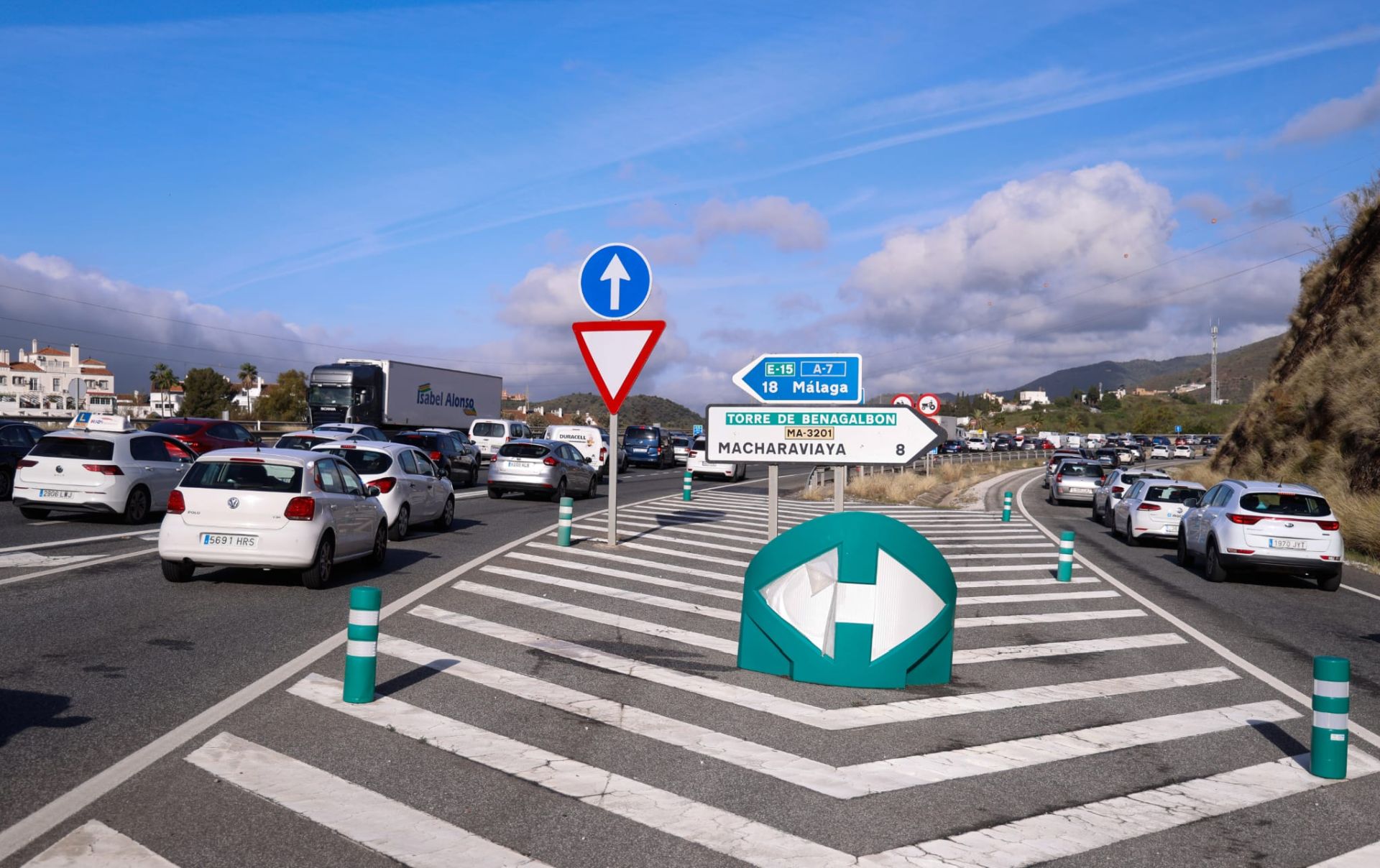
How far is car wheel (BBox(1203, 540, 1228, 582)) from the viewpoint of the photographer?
16781 mm

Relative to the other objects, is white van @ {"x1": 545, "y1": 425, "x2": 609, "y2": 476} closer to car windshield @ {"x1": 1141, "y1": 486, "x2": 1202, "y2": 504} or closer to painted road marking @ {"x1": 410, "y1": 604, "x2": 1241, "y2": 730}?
car windshield @ {"x1": 1141, "y1": 486, "x2": 1202, "y2": 504}

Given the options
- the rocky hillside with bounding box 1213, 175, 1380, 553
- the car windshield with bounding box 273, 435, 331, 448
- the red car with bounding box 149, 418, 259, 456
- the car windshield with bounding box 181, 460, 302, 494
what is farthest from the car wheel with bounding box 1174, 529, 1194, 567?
the red car with bounding box 149, 418, 259, 456

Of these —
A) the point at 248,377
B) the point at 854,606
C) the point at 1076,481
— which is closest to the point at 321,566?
the point at 854,606

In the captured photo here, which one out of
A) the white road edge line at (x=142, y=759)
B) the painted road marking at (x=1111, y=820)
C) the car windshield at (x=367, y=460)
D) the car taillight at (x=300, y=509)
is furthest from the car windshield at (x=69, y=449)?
the painted road marking at (x=1111, y=820)

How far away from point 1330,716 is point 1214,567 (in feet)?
37.1

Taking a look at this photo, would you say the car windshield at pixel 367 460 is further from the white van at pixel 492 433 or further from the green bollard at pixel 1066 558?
the white van at pixel 492 433

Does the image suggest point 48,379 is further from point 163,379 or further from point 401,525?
point 401,525

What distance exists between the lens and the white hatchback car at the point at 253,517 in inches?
464

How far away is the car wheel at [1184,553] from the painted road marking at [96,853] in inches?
679

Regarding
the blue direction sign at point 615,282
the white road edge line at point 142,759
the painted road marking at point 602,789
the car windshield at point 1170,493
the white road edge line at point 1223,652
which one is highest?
the blue direction sign at point 615,282

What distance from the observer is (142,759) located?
19.2 ft

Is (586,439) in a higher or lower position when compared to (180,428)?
lower

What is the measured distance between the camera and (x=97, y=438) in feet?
60.7

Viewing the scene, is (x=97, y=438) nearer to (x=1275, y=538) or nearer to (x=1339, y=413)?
(x=1275, y=538)
